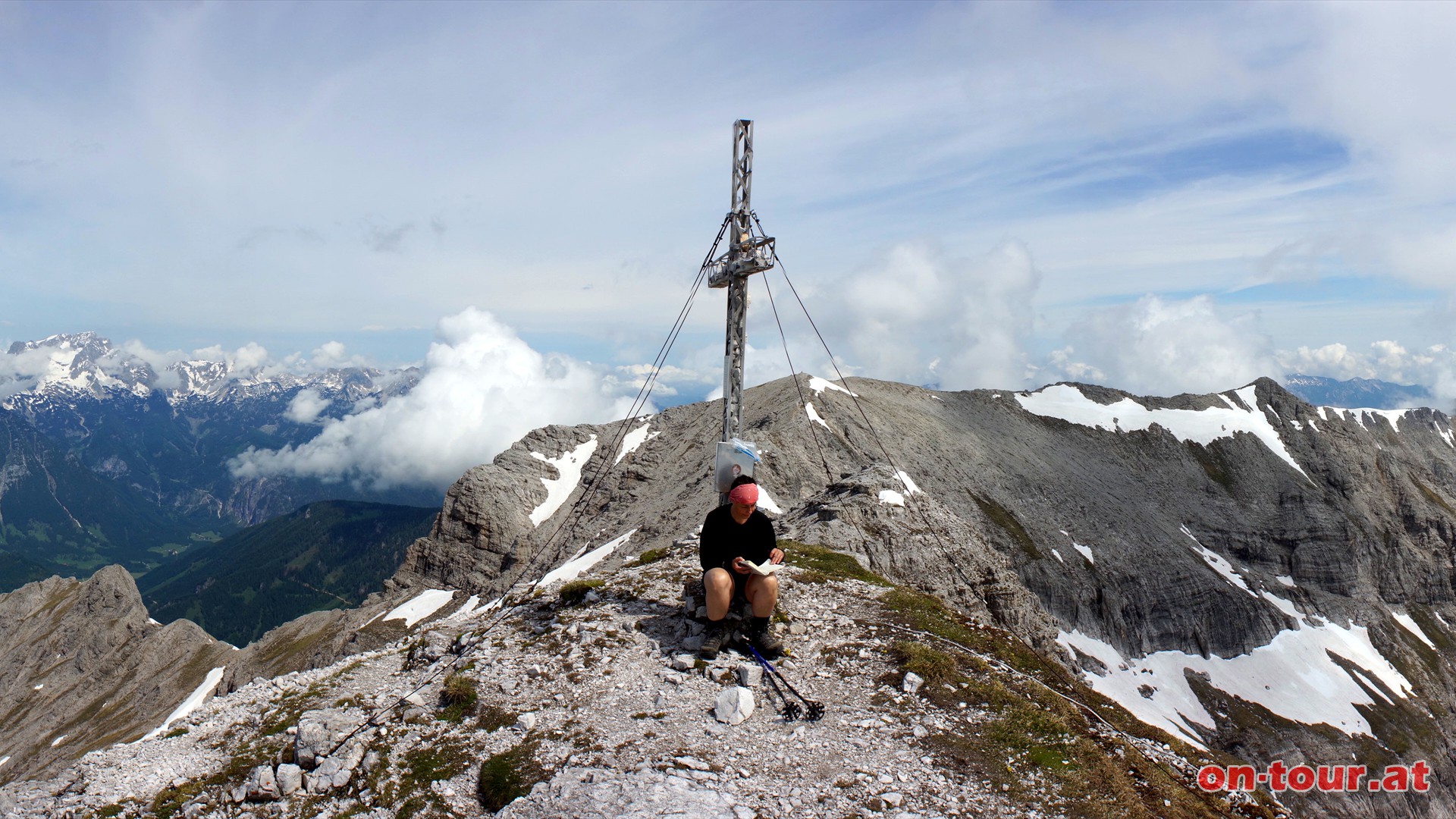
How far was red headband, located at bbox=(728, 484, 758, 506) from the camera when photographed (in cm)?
1308

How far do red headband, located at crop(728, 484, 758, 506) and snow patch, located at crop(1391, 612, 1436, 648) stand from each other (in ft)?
455

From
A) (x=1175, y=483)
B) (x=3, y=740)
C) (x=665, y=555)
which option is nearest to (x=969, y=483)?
(x=1175, y=483)

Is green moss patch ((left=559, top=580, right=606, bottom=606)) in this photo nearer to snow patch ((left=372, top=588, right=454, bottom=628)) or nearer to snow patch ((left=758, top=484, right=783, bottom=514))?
snow patch ((left=758, top=484, right=783, bottom=514))

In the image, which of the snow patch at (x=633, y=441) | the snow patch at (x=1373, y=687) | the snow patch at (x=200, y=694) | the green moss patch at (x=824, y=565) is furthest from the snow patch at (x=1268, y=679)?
the snow patch at (x=200, y=694)

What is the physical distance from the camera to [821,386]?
3278 inches

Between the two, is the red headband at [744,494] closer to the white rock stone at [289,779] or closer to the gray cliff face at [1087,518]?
the white rock stone at [289,779]

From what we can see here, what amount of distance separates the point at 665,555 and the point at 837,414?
189 feet

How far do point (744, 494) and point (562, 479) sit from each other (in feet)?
270

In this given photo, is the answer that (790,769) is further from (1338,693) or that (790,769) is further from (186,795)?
(1338,693)

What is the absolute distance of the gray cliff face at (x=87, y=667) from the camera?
7950 centimetres

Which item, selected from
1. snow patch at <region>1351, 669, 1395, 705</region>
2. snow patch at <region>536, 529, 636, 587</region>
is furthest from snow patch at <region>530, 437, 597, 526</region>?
snow patch at <region>1351, 669, 1395, 705</region>

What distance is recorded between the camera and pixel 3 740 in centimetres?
8812

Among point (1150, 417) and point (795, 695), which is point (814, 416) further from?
point (1150, 417)

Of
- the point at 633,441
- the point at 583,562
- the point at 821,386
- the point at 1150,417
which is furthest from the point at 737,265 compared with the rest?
the point at 1150,417
